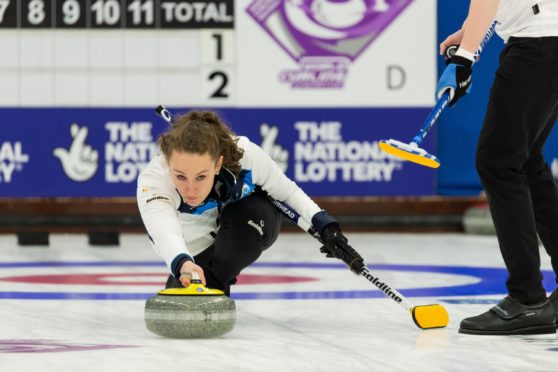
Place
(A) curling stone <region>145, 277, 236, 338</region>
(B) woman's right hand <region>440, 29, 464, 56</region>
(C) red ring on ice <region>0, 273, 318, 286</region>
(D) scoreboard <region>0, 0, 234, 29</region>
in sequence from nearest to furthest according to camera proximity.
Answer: (A) curling stone <region>145, 277, 236, 338</region> → (B) woman's right hand <region>440, 29, 464, 56</region> → (C) red ring on ice <region>0, 273, 318, 286</region> → (D) scoreboard <region>0, 0, 234, 29</region>

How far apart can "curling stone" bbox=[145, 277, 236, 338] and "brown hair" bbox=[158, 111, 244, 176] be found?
320 mm

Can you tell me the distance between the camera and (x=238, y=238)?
301 cm

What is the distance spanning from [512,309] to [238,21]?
4.37 metres

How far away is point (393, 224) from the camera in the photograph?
7.06 m

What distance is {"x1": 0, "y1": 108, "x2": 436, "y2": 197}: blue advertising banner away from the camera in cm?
682

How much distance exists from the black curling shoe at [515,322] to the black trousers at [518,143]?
0.09ft

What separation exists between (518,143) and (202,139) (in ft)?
2.51

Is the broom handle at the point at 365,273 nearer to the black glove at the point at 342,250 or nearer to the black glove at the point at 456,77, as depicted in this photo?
the black glove at the point at 342,250

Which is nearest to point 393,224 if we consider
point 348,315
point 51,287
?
point 51,287

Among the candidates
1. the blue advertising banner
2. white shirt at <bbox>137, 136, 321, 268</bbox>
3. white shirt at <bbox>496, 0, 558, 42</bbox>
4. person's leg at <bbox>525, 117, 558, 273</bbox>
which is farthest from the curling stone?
the blue advertising banner

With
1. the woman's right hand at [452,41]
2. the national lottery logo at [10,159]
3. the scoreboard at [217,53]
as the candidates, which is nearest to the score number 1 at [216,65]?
the scoreboard at [217,53]

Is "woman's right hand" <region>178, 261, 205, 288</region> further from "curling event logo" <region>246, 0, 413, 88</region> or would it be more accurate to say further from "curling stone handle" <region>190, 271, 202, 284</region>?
"curling event logo" <region>246, 0, 413, 88</region>

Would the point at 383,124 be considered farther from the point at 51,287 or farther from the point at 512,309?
the point at 512,309

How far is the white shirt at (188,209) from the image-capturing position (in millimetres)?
2744
